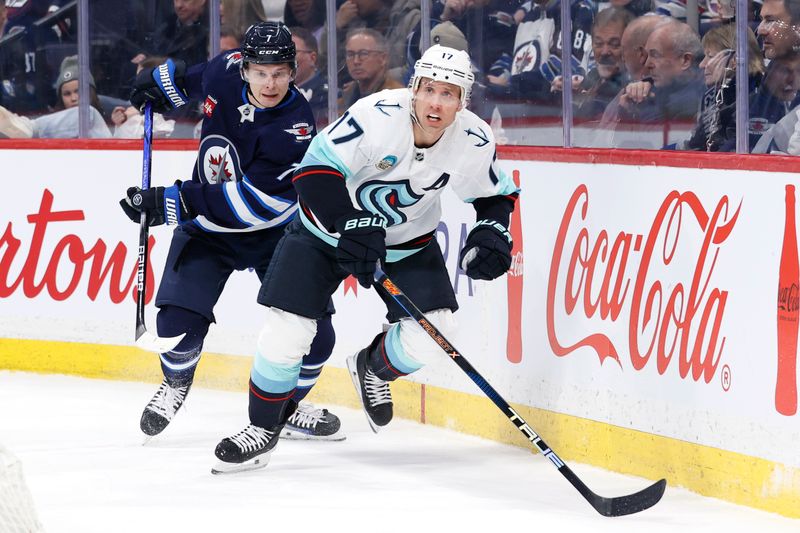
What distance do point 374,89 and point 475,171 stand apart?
6.20 ft

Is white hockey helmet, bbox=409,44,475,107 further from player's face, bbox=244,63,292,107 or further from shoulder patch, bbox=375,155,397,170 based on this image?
player's face, bbox=244,63,292,107

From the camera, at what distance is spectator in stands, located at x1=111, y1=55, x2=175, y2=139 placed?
5.75 metres

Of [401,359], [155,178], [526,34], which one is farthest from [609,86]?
[155,178]

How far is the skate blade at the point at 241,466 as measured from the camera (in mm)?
3816

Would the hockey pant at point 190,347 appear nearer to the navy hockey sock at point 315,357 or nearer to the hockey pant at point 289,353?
the navy hockey sock at point 315,357

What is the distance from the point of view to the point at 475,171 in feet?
12.0

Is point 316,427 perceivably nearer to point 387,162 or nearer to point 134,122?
point 387,162

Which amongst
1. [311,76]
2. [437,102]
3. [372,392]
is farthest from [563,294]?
[311,76]

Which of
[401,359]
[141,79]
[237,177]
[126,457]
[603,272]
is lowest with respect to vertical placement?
[126,457]

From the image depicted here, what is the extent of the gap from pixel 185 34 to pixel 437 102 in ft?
8.43

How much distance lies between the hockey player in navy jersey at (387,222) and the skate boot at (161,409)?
1.52ft

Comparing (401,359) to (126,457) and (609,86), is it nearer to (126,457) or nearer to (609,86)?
(126,457)

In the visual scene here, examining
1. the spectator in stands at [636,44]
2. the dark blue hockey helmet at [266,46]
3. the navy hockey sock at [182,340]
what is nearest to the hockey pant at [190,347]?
the navy hockey sock at [182,340]

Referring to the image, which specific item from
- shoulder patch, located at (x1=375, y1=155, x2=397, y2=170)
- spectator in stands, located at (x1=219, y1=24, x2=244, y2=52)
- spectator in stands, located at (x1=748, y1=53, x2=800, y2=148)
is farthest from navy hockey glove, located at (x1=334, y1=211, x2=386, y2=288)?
spectator in stands, located at (x1=219, y1=24, x2=244, y2=52)
